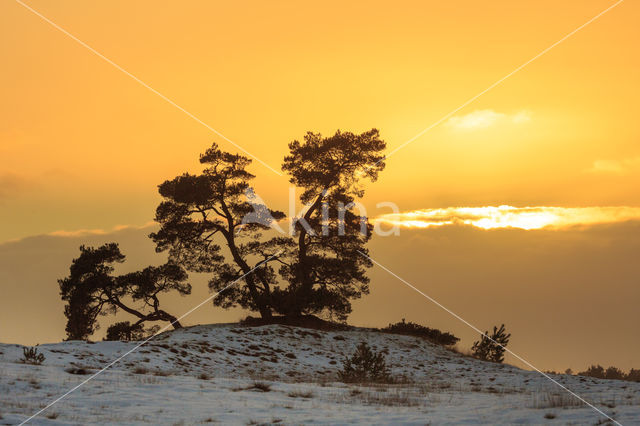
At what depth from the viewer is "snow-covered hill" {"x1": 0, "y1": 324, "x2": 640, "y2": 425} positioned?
1352cm

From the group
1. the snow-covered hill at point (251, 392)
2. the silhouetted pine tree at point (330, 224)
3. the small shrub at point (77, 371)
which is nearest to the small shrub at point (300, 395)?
the snow-covered hill at point (251, 392)

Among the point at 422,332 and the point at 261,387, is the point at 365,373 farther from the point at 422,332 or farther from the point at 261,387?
the point at 422,332

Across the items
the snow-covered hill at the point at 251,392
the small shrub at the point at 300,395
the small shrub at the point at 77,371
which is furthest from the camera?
the small shrub at the point at 77,371

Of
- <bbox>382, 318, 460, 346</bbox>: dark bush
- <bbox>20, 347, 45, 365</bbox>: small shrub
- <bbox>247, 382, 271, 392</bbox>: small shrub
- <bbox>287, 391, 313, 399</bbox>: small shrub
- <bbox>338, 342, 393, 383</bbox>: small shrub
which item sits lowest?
<bbox>287, 391, 313, 399</bbox>: small shrub

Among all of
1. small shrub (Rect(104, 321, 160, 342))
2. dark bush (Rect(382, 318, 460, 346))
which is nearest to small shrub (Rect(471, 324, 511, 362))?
dark bush (Rect(382, 318, 460, 346))

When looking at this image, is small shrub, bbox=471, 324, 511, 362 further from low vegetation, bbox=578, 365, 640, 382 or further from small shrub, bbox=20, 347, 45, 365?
small shrub, bbox=20, 347, 45, 365

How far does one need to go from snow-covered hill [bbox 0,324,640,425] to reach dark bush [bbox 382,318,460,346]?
914 centimetres

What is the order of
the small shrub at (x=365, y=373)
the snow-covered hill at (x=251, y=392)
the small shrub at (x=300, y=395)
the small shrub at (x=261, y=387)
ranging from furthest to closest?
1. the small shrub at (x=365, y=373)
2. the small shrub at (x=261, y=387)
3. the small shrub at (x=300, y=395)
4. the snow-covered hill at (x=251, y=392)

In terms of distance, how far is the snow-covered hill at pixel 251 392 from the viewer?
13.5 metres

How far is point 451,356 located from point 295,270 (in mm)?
10361

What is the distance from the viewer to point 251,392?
17391mm

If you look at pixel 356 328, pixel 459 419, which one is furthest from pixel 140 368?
pixel 356 328

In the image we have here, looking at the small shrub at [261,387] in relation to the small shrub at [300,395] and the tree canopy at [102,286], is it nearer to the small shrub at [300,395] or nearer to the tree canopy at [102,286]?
the small shrub at [300,395]

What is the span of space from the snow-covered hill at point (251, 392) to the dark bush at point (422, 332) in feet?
30.0
